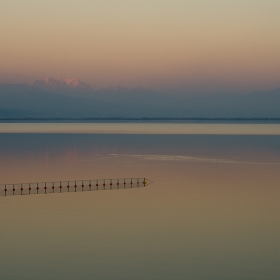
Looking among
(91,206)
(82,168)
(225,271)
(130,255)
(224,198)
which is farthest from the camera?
(82,168)

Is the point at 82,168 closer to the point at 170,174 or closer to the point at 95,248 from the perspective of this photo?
the point at 170,174

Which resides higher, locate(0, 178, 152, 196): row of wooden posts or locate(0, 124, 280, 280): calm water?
locate(0, 124, 280, 280): calm water

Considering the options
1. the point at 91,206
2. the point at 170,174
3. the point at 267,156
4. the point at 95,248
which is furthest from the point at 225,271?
the point at 267,156

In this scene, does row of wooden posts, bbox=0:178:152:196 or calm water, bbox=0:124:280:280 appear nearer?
calm water, bbox=0:124:280:280

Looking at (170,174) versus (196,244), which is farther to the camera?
(170,174)

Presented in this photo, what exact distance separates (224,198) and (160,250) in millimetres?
14055

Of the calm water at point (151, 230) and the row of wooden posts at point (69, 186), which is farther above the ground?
the calm water at point (151, 230)

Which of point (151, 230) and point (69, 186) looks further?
point (69, 186)

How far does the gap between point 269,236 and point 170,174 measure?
24.4 metres

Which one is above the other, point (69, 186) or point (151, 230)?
point (151, 230)

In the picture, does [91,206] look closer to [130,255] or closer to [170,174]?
[130,255]

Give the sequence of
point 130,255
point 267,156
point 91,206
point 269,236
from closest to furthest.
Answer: point 130,255 < point 269,236 < point 91,206 < point 267,156

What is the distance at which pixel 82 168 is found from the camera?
5619cm

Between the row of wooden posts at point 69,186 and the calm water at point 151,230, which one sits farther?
the row of wooden posts at point 69,186
